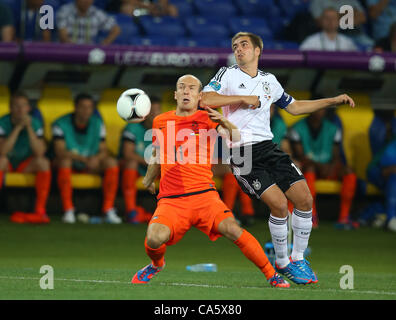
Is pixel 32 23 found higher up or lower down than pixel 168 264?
higher up

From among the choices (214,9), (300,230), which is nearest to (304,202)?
(300,230)

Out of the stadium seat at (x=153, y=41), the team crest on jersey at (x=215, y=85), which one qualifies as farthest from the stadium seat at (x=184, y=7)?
the team crest on jersey at (x=215, y=85)

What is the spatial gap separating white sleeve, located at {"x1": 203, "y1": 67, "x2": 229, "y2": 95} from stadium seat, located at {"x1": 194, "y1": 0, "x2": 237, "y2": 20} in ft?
23.0

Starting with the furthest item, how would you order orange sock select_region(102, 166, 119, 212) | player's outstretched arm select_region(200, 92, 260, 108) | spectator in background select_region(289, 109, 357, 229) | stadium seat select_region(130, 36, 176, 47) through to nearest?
stadium seat select_region(130, 36, 176, 47) → spectator in background select_region(289, 109, 357, 229) → orange sock select_region(102, 166, 119, 212) → player's outstretched arm select_region(200, 92, 260, 108)

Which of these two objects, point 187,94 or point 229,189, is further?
point 229,189

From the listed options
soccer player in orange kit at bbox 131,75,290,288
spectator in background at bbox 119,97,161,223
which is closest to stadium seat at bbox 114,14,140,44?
spectator in background at bbox 119,97,161,223

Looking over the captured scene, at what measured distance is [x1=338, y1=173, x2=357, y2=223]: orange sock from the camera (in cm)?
1167

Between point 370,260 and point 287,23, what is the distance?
5.37m

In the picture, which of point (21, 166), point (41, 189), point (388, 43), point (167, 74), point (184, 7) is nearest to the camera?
point (41, 189)

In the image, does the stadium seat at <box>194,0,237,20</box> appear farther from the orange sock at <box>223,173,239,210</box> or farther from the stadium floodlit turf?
the stadium floodlit turf

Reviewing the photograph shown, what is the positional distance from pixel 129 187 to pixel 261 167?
4.77 metres

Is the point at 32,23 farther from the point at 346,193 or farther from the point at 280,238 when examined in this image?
the point at 280,238

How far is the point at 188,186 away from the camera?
20.7 feet

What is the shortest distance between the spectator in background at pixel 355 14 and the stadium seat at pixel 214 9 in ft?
4.71
